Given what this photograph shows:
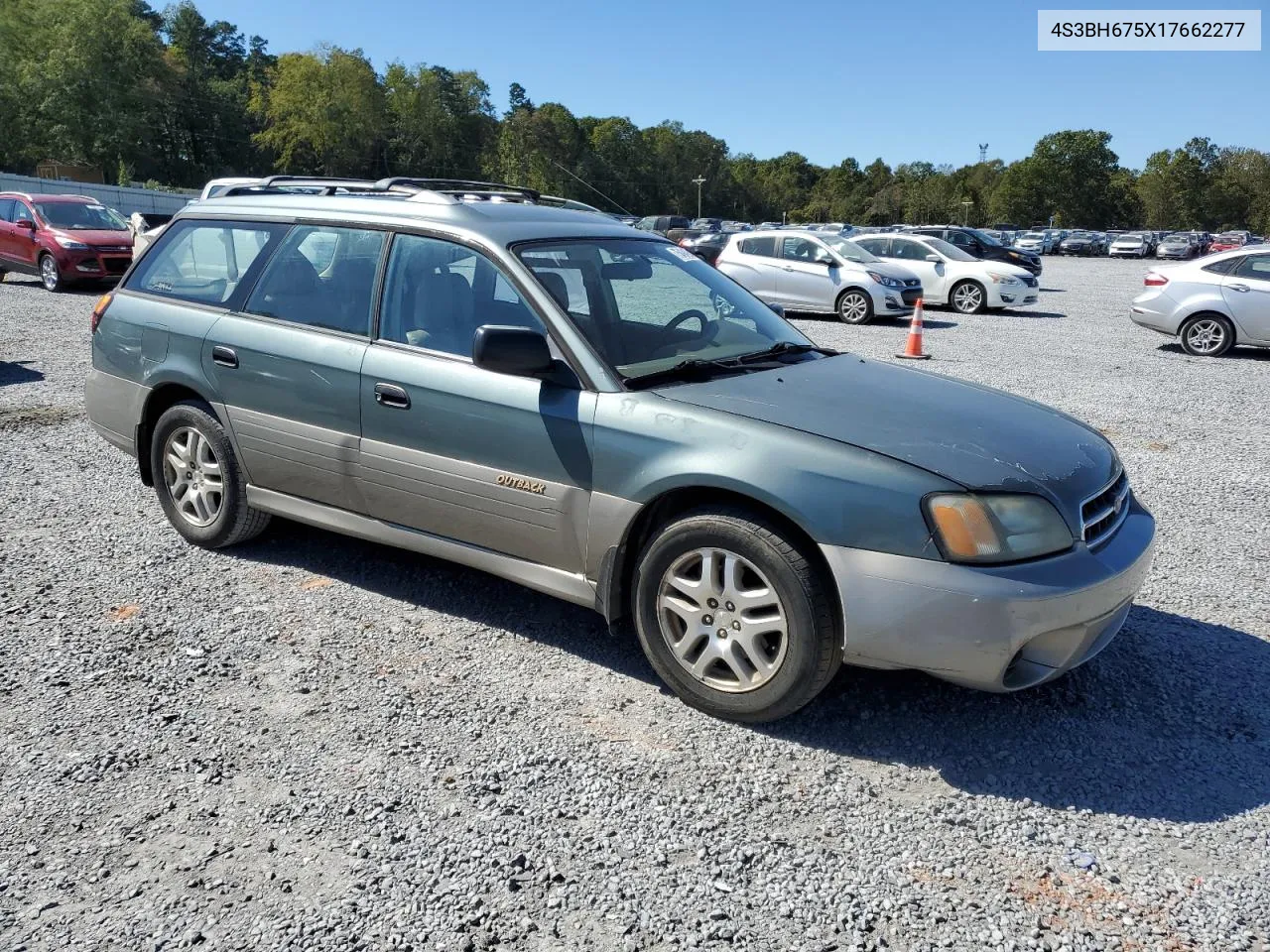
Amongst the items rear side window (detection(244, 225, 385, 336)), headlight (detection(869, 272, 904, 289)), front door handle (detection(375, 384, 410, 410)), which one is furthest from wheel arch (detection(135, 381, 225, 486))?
headlight (detection(869, 272, 904, 289))

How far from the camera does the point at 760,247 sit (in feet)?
59.8

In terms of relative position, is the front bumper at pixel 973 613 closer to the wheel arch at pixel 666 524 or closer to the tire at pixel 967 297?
the wheel arch at pixel 666 524

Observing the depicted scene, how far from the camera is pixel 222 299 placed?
15.7ft

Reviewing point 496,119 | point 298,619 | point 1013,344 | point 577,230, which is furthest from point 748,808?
point 496,119

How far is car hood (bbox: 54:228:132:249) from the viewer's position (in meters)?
17.4

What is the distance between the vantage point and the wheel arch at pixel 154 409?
4910mm

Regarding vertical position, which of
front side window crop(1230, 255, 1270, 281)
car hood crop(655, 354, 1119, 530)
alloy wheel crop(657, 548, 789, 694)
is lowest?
alloy wheel crop(657, 548, 789, 694)

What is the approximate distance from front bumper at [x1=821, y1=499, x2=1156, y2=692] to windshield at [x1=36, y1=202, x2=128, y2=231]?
18.7 meters

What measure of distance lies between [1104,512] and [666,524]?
1552mm

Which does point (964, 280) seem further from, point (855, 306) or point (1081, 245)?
point (1081, 245)

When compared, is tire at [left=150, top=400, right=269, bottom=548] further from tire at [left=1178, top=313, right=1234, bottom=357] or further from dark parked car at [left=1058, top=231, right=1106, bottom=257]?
dark parked car at [left=1058, top=231, right=1106, bottom=257]

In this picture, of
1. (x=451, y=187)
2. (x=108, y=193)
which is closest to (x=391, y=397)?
(x=451, y=187)

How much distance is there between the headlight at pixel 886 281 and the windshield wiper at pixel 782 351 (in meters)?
13.2

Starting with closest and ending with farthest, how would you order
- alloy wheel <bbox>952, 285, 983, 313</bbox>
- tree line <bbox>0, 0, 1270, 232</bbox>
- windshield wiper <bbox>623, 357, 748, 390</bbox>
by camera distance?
windshield wiper <bbox>623, 357, 748, 390</bbox>
alloy wheel <bbox>952, 285, 983, 313</bbox>
tree line <bbox>0, 0, 1270, 232</bbox>
